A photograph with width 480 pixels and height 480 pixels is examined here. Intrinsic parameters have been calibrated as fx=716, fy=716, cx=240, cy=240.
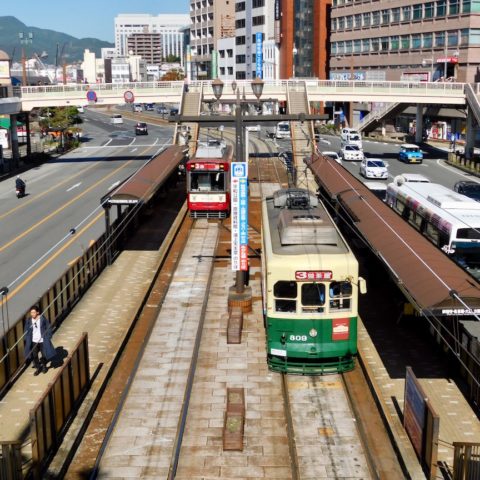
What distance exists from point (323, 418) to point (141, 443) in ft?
13.1

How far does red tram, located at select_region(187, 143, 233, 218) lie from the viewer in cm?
3625

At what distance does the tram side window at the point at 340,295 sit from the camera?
55.6ft

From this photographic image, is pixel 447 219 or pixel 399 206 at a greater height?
pixel 447 219

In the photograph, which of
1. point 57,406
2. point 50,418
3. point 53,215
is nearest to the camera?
point 50,418

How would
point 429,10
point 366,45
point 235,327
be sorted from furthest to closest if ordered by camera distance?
1. point 366,45
2. point 429,10
3. point 235,327

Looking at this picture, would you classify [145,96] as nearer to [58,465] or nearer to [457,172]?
[457,172]

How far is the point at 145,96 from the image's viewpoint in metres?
64.5

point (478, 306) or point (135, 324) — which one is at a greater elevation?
point (478, 306)

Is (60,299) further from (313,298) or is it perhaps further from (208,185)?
(208,185)

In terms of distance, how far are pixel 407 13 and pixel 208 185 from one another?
60.3 m

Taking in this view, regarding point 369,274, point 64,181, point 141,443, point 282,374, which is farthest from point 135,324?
point 64,181

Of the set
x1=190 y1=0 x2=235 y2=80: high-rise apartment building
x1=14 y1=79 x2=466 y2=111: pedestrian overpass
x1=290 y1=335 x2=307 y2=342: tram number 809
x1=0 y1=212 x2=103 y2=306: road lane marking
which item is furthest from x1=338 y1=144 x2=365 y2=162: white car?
x1=190 y1=0 x2=235 y2=80: high-rise apartment building

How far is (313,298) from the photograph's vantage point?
55.6 ft

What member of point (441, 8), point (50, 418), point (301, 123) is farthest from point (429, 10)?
point (50, 418)
